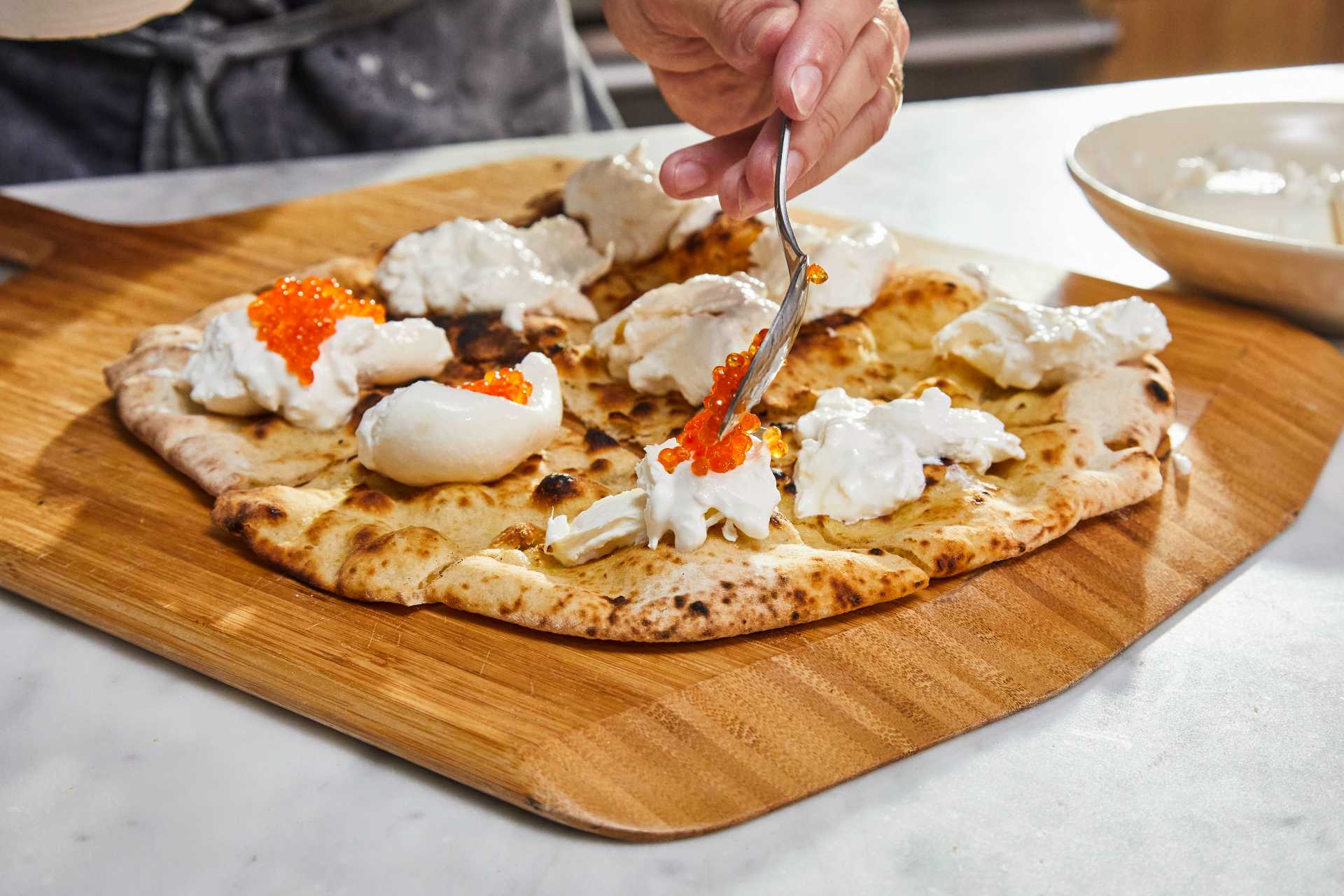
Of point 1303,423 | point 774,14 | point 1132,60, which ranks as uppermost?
point 774,14

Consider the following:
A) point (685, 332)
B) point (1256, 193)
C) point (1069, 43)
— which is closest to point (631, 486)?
point (685, 332)

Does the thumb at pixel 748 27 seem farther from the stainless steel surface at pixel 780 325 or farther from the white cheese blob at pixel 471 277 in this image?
the white cheese blob at pixel 471 277

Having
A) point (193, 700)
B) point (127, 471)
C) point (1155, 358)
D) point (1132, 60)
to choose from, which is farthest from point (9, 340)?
point (1132, 60)

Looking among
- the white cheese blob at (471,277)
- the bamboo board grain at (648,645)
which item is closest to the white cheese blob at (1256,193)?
the bamboo board grain at (648,645)

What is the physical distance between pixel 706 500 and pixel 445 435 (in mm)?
334

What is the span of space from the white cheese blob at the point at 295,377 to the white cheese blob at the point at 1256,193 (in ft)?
4.43

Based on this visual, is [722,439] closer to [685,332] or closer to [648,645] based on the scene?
[648,645]

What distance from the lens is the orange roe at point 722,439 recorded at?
4.33 ft

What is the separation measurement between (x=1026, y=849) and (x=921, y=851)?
89 mm

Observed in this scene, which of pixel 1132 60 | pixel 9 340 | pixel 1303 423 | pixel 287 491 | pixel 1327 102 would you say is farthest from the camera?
pixel 1132 60

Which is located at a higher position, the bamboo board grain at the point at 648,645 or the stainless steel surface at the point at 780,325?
the stainless steel surface at the point at 780,325

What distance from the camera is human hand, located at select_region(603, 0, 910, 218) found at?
4.73ft

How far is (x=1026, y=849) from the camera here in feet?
3.41

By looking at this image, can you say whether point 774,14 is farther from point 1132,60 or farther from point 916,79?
point 1132,60
